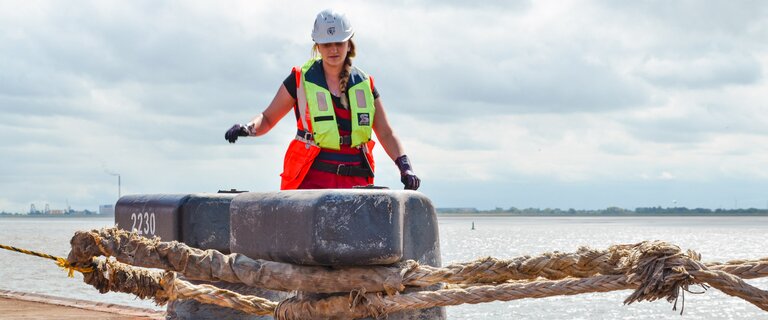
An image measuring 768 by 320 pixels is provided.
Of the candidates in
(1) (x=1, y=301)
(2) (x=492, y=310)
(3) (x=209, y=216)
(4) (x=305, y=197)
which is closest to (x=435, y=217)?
(4) (x=305, y=197)

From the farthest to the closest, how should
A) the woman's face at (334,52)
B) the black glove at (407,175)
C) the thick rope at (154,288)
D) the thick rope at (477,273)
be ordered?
the black glove at (407,175)
the woman's face at (334,52)
the thick rope at (154,288)
the thick rope at (477,273)

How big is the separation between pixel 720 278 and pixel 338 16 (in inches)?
84.6

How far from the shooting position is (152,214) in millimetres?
5180

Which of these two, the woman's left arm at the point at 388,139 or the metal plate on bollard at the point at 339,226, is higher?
the woman's left arm at the point at 388,139

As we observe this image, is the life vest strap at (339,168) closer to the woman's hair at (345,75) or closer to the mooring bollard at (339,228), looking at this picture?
the woman's hair at (345,75)

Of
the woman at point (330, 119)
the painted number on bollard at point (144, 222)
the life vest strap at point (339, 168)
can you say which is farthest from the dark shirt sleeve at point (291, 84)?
the painted number on bollard at point (144, 222)

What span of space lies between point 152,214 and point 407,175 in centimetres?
127

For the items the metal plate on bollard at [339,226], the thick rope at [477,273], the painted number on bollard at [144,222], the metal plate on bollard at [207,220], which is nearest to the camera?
the thick rope at [477,273]

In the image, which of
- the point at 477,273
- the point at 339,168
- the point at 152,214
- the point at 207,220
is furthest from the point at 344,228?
the point at 152,214

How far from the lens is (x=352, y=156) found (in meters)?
4.77

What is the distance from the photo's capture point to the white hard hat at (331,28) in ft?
15.2

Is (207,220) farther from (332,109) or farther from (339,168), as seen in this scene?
(332,109)

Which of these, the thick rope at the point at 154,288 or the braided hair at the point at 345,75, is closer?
the thick rope at the point at 154,288

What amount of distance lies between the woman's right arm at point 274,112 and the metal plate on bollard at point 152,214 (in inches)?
19.8
